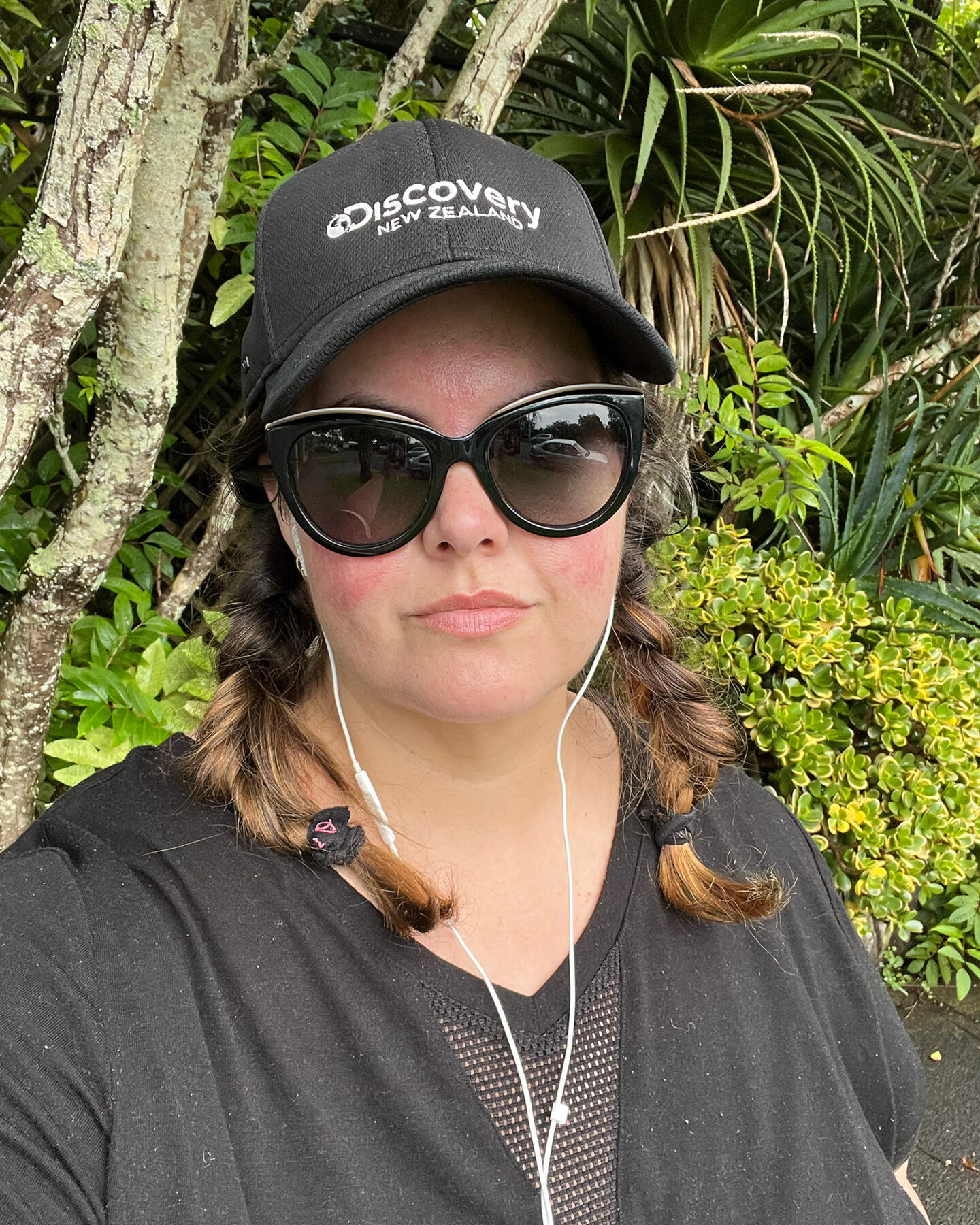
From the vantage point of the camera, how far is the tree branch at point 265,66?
1699 mm

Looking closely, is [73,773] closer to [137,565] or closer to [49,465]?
[137,565]

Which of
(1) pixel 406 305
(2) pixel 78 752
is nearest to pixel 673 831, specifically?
(1) pixel 406 305

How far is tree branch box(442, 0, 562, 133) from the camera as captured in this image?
2100mm

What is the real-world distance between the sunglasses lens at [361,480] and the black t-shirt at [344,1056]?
0.45 metres

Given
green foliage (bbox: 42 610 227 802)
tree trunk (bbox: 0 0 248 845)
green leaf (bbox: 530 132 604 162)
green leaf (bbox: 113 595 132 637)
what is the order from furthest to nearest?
green leaf (bbox: 530 132 604 162)
green leaf (bbox: 113 595 132 637)
green foliage (bbox: 42 610 227 802)
tree trunk (bbox: 0 0 248 845)

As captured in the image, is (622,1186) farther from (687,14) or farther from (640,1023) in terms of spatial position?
(687,14)

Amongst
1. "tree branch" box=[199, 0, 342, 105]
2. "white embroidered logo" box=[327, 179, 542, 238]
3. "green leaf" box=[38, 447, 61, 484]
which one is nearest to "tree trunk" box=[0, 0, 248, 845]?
"tree branch" box=[199, 0, 342, 105]

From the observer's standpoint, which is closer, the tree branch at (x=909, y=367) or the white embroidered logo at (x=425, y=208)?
the white embroidered logo at (x=425, y=208)

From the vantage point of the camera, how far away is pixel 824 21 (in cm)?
348

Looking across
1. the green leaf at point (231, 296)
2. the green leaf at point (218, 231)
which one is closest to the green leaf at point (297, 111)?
the green leaf at point (218, 231)

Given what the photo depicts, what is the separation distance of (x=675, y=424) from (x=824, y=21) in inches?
108

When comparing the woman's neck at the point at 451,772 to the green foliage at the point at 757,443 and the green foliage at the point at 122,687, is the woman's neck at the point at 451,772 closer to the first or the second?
the green foliage at the point at 122,687

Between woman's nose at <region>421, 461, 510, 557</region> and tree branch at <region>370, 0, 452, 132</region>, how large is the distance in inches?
62.1

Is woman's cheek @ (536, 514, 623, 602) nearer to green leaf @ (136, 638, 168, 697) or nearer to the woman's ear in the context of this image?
the woman's ear
